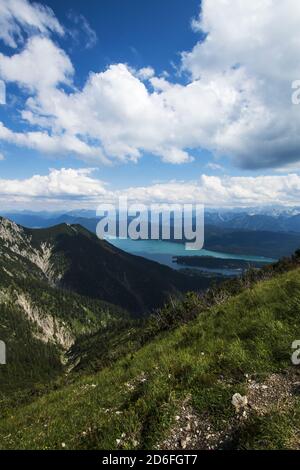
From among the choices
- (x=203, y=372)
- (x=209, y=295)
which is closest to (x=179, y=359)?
(x=203, y=372)

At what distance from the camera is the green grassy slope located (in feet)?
22.6

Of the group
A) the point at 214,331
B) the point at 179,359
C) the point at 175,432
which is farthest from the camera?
the point at 214,331

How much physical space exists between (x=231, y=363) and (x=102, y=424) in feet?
12.3

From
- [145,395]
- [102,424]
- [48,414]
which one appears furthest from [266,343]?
[48,414]

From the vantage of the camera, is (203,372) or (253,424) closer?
(253,424)

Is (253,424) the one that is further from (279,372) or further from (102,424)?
(102,424)

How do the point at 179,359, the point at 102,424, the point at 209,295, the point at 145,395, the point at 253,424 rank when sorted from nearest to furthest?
the point at 253,424 → the point at 102,424 → the point at 145,395 → the point at 179,359 → the point at 209,295

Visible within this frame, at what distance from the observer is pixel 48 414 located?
1050cm

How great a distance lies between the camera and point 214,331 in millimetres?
12211

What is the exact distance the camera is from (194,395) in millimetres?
8180

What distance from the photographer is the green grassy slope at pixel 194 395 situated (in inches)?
271
